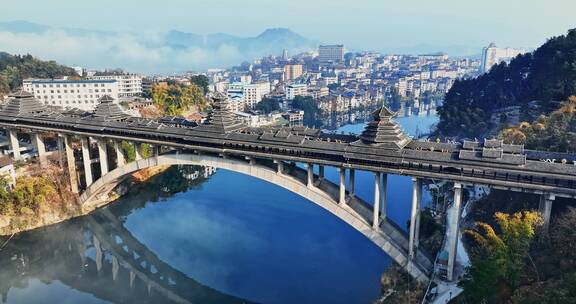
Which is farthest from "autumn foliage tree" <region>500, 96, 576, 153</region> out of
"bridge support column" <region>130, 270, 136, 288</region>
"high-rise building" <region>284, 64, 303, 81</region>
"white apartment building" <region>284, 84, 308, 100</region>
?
"high-rise building" <region>284, 64, 303, 81</region>

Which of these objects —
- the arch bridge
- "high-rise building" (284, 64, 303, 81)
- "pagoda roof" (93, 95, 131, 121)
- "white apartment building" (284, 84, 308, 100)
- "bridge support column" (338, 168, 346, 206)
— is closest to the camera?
the arch bridge

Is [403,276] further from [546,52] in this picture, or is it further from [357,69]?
[357,69]

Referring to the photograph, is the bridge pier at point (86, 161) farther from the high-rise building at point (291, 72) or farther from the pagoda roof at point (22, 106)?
the high-rise building at point (291, 72)

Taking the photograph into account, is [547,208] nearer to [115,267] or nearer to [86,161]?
[115,267]

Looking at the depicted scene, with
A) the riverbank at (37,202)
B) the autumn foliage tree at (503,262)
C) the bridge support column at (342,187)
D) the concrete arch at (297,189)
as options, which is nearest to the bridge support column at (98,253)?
the riverbank at (37,202)

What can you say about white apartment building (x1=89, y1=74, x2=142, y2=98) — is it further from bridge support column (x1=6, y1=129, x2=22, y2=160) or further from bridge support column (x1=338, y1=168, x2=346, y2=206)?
bridge support column (x1=338, y1=168, x2=346, y2=206)

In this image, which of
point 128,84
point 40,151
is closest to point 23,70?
point 128,84

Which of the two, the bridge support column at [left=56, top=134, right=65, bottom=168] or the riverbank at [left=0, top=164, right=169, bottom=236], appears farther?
the bridge support column at [left=56, top=134, right=65, bottom=168]
